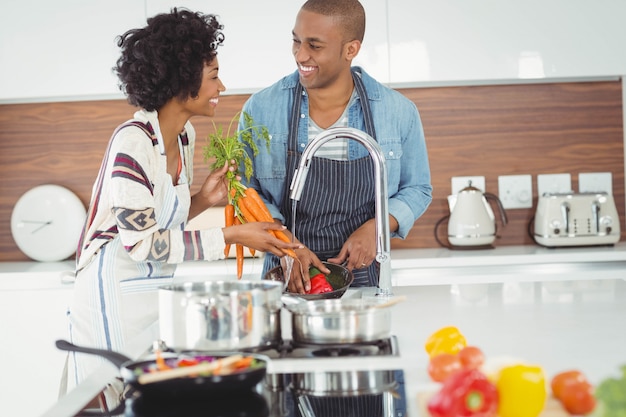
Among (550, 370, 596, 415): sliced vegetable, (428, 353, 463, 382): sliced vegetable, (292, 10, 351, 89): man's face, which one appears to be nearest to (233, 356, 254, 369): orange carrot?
(428, 353, 463, 382): sliced vegetable

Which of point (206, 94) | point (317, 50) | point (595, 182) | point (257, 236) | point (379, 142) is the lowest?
point (257, 236)

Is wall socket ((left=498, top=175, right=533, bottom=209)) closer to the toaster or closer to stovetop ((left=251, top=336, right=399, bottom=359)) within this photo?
the toaster

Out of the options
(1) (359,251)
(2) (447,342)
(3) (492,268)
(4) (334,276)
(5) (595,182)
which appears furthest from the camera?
(5) (595,182)

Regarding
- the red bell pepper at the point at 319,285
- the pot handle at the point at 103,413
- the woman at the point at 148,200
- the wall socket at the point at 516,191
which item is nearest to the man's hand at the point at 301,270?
the red bell pepper at the point at 319,285

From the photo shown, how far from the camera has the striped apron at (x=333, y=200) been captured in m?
2.32

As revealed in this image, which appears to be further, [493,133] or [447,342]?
[493,133]

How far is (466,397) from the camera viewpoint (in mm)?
907

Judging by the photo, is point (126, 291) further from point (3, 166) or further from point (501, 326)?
point (3, 166)

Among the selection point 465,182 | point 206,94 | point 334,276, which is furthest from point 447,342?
point 465,182

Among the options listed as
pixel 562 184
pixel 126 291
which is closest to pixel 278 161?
pixel 126 291

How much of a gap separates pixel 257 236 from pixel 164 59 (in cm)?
52

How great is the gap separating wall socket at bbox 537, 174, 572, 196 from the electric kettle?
0.35m

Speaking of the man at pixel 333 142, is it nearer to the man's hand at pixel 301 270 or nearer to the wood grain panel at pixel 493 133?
the man's hand at pixel 301 270

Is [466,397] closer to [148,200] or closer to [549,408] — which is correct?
[549,408]
